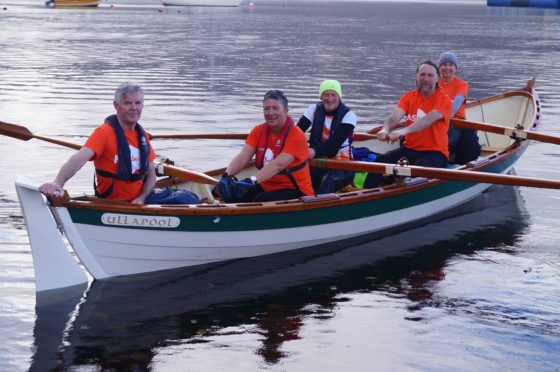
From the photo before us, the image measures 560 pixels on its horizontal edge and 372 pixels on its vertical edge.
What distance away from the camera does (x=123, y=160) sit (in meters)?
9.14

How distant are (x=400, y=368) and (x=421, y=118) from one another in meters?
4.83

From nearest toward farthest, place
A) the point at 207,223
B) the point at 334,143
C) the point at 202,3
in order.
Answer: the point at 207,223 → the point at 334,143 → the point at 202,3

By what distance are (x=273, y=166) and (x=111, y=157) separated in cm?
191

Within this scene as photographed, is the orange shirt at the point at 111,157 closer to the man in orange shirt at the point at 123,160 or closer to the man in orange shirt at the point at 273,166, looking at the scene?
the man in orange shirt at the point at 123,160

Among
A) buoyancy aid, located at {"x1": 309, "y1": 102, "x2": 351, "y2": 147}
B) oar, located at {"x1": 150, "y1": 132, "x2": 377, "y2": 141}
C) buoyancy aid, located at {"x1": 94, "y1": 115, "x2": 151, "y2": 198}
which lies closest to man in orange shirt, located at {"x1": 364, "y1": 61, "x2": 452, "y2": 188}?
oar, located at {"x1": 150, "y1": 132, "x2": 377, "y2": 141}

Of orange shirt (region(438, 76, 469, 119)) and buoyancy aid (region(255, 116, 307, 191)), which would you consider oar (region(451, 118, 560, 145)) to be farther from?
buoyancy aid (region(255, 116, 307, 191))

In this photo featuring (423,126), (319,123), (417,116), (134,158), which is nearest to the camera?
(134,158)

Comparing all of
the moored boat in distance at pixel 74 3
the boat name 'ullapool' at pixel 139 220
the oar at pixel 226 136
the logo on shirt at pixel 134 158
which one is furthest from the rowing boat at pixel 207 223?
the moored boat in distance at pixel 74 3

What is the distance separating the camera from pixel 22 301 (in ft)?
29.5

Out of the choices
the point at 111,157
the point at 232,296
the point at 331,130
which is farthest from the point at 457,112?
the point at 111,157

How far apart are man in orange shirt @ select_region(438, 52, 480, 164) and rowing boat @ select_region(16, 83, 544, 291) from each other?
1167 mm

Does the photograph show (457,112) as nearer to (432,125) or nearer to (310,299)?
(432,125)

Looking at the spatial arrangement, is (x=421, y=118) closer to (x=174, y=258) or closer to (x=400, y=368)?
(x=174, y=258)

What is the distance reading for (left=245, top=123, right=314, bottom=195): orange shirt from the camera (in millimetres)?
10164
